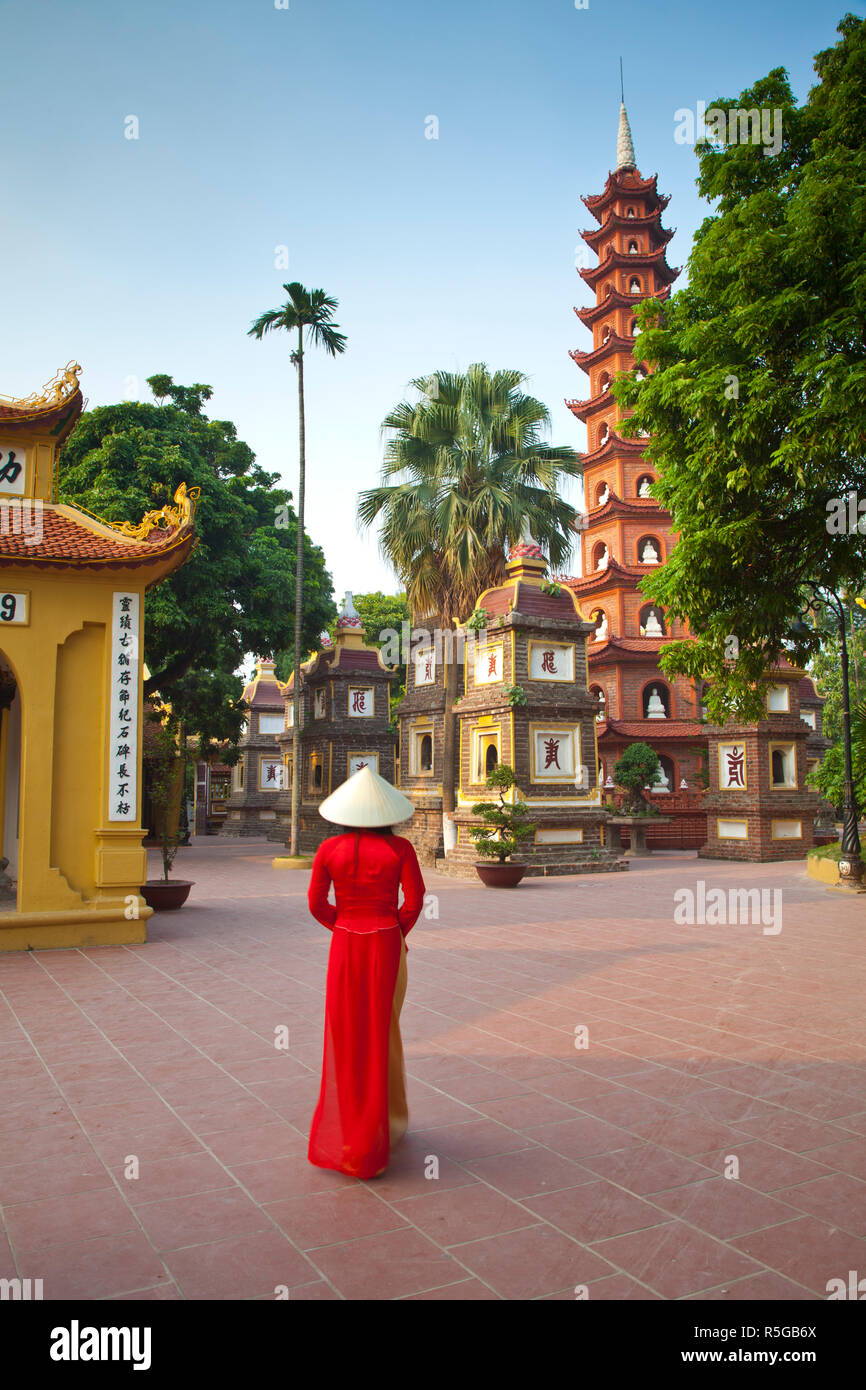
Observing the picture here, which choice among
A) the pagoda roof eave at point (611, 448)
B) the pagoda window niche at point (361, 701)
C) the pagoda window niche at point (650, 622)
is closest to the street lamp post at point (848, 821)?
the pagoda window niche at point (361, 701)

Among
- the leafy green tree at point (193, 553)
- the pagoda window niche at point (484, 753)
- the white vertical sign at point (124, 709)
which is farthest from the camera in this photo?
the leafy green tree at point (193, 553)

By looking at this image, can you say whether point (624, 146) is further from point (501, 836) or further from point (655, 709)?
point (501, 836)

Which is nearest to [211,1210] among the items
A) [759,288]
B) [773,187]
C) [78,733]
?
[78,733]

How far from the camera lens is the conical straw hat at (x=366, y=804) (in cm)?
413

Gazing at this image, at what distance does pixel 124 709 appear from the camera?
32.7 ft

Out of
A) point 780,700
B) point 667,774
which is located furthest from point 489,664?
point 667,774

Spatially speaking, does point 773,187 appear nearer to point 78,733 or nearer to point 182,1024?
point 78,733

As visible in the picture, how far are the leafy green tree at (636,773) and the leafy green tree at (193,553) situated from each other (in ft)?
29.3

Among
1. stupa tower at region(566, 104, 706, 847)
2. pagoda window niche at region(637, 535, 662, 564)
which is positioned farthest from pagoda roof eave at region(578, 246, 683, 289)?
pagoda window niche at region(637, 535, 662, 564)

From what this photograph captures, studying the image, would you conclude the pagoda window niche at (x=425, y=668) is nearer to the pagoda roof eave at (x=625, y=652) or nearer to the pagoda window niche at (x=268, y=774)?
the pagoda roof eave at (x=625, y=652)

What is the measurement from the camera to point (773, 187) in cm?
1002

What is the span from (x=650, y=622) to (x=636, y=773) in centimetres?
857

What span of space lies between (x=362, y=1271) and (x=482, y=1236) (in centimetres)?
49

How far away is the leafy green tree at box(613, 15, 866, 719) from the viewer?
848cm
